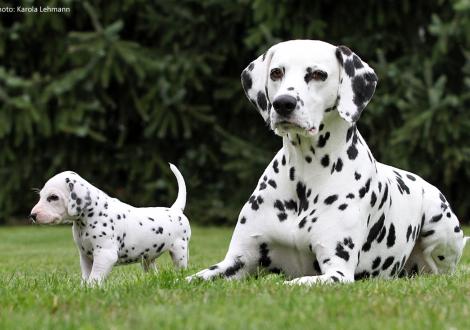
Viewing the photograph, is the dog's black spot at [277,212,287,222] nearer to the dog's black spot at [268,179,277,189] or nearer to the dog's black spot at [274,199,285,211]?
the dog's black spot at [274,199,285,211]

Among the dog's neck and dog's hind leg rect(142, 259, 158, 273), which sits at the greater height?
the dog's neck

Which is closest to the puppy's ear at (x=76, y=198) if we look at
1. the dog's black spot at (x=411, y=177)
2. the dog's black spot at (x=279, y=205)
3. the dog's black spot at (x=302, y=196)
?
the dog's black spot at (x=279, y=205)

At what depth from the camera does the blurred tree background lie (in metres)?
14.8

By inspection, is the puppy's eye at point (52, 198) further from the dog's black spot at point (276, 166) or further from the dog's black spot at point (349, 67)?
the dog's black spot at point (349, 67)

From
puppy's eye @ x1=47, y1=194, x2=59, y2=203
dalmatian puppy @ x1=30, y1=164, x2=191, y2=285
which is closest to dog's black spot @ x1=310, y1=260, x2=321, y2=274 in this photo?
dalmatian puppy @ x1=30, y1=164, x2=191, y2=285

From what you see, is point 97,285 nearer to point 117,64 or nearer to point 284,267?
point 284,267

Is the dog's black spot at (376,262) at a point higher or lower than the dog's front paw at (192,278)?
lower

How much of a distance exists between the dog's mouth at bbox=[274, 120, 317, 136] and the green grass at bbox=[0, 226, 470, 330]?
89 cm

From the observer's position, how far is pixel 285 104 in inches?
209

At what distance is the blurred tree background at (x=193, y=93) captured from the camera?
48.5 ft

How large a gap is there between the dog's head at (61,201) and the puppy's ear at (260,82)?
1621 millimetres

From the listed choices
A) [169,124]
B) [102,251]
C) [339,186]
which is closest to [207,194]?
[169,124]

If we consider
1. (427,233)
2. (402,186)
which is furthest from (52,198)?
(427,233)

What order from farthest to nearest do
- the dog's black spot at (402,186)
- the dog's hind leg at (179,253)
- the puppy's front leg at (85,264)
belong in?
the dog's hind leg at (179,253) < the puppy's front leg at (85,264) < the dog's black spot at (402,186)
